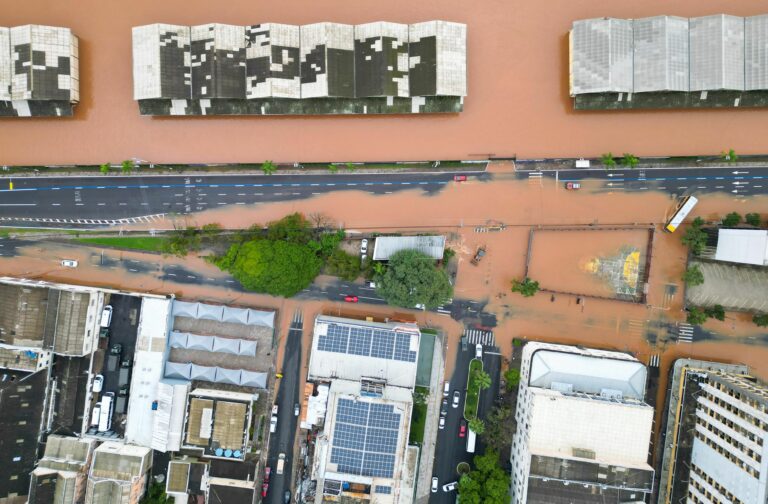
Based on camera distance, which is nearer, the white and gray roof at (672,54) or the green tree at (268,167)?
the white and gray roof at (672,54)

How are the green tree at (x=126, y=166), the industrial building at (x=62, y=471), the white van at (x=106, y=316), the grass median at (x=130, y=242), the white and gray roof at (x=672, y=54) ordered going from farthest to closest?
the grass median at (x=130, y=242) < the green tree at (x=126, y=166) < the white van at (x=106, y=316) < the white and gray roof at (x=672, y=54) < the industrial building at (x=62, y=471)

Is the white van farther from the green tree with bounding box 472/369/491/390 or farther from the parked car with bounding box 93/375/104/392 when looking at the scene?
the green tree with bounding box 472/369/491/390

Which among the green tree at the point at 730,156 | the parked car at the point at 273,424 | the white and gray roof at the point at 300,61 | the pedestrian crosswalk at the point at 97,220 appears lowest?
the parked car at the point at 273,424

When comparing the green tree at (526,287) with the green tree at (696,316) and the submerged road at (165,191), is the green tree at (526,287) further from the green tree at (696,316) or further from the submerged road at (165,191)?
the green tree at (696,316)

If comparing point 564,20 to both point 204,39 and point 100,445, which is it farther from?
point 100,445

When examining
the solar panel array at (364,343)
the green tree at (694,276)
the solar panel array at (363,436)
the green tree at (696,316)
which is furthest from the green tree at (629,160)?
the solar panel array at (363,436)
